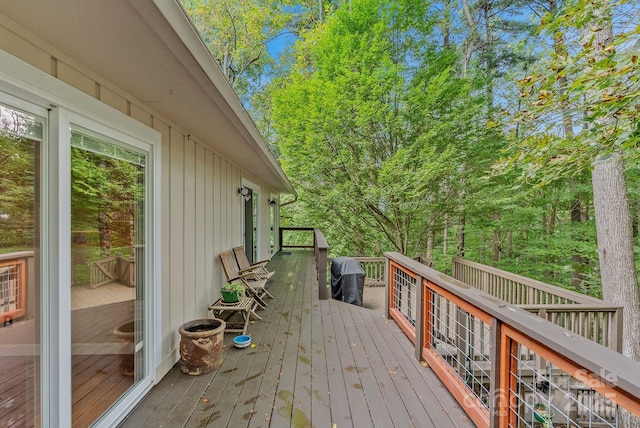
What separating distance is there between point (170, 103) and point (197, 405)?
226 centimetres

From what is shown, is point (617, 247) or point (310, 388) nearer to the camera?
point (310, 388)

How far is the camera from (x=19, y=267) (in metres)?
1.36

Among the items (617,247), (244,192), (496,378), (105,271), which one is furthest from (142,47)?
(617,247)

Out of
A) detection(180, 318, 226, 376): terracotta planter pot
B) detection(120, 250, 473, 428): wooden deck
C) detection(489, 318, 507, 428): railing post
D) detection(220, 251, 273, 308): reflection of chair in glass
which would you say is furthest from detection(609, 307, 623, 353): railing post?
detection(180, 318, 226, 376): terracotta planter pot

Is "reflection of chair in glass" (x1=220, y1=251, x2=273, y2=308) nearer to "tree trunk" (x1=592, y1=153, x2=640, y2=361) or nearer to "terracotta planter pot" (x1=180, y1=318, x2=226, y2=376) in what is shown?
"terracotta planter pot" (x1=180, y1=318, x2=226, y2=376)

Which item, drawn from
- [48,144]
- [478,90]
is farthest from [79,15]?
[478,90]

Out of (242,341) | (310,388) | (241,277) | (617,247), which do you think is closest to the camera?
(310,388)

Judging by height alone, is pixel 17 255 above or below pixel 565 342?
above

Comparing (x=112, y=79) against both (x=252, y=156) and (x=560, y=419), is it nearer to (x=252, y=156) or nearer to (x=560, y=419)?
(x=252, y=156)

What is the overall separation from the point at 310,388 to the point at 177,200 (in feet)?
6.81

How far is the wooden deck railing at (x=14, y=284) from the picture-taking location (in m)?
1.29

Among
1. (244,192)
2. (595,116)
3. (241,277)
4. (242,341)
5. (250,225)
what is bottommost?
(242,341)

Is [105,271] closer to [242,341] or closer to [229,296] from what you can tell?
[242,341]

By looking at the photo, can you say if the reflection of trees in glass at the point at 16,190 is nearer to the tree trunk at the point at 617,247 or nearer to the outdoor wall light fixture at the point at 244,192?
the outdoor wall light fixture at the point at 244,192
